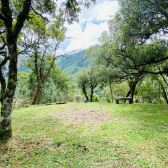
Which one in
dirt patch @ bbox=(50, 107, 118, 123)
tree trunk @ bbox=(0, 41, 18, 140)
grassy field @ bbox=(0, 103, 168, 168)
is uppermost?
tree trunk @ bbox=(0, 41, 18, 140)

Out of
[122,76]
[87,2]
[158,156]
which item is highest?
[87,2]

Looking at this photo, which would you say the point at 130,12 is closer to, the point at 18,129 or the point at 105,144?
the point at 105,144

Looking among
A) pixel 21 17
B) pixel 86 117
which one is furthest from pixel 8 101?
pixel 86 117

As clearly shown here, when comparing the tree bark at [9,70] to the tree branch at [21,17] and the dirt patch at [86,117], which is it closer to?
the tree branch at [21,17]

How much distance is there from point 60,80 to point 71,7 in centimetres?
1907

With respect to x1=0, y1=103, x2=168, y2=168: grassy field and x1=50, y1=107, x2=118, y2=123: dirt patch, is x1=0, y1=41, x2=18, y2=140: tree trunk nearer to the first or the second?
x1=0, y1=103, x2=168, y2=168: grassy field

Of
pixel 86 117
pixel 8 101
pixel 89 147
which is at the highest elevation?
pixel 8 101

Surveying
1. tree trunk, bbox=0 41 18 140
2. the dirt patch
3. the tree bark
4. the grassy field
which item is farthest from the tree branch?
the dirt patch

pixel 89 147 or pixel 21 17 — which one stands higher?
pixel 21 17

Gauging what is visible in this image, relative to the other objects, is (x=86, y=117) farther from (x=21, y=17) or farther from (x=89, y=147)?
(x=21, y=17)

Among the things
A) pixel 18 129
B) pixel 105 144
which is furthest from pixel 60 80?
pixel 105 144

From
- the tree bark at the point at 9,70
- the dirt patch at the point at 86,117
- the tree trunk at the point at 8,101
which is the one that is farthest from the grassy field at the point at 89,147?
the dirt patch at the point at 86,117

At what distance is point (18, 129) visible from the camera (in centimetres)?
435

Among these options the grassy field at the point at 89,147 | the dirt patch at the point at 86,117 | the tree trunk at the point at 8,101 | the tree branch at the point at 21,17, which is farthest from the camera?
the dirt patch at the point at 86,117
